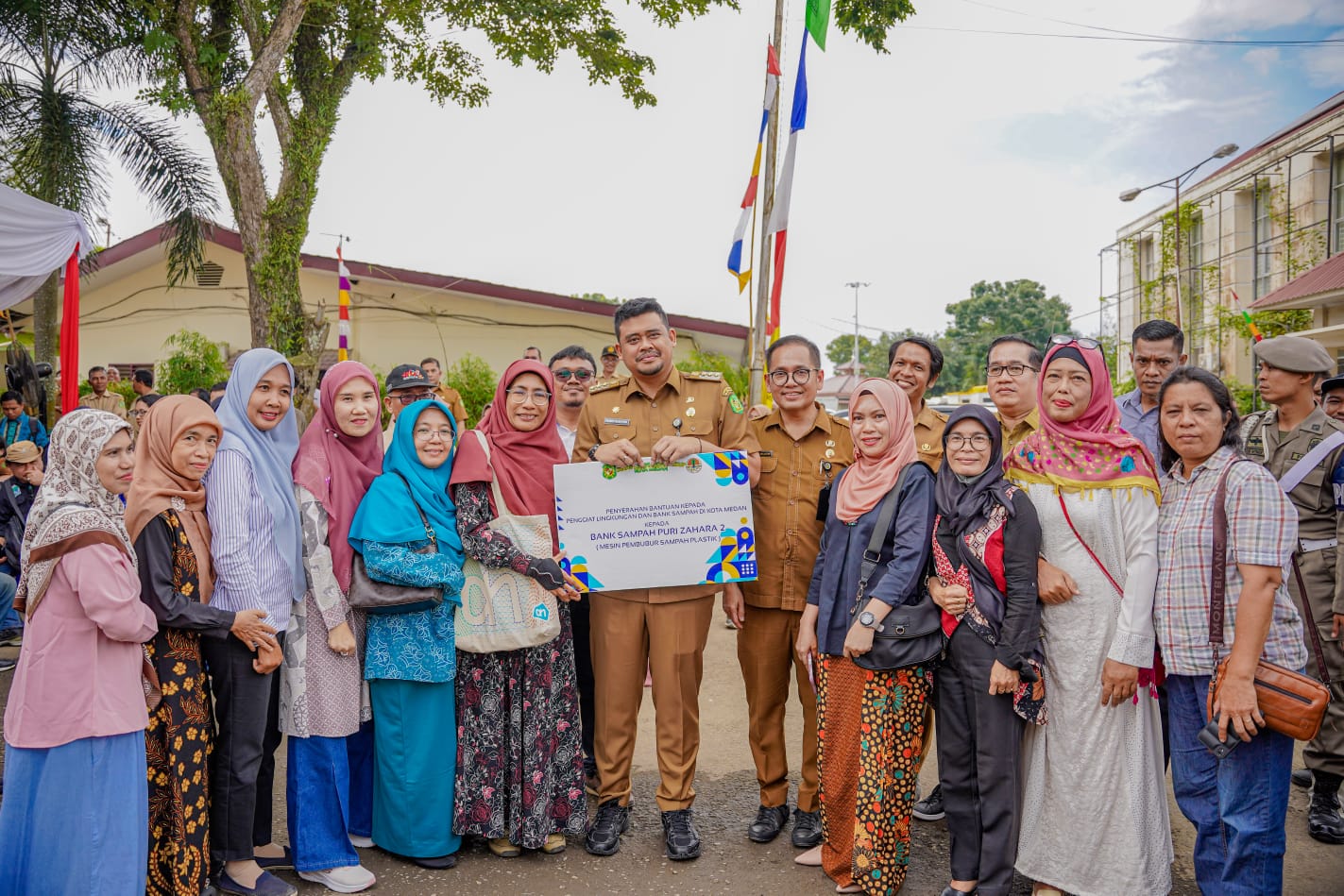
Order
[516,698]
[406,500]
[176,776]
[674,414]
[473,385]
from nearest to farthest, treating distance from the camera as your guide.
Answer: [176,776] → [406,500] → [516,698] → [674,414] → [473,385]

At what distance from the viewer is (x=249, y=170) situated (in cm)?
915

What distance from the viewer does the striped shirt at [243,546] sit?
3.26m

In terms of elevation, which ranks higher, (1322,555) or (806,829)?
(1322,555)

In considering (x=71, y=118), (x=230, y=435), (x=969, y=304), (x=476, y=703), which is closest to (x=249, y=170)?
(x=71, y=118)

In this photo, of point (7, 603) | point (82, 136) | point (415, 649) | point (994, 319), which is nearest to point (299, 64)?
point (82, 136)

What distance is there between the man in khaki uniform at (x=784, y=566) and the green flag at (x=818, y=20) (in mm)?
4604

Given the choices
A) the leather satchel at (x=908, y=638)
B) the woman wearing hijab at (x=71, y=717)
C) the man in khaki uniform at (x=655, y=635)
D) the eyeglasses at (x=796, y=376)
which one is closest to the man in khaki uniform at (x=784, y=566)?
the eyeglasses at (x=796, y=376)

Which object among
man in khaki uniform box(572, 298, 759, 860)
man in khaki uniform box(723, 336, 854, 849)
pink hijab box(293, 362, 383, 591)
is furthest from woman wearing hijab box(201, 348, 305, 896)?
man in khaki uniform box(723, 336, 854, 849)

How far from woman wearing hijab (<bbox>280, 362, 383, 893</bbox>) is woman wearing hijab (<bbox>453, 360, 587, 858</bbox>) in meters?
0.44

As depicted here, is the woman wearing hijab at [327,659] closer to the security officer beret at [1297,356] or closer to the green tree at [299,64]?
the security officer beret at [1297,356]

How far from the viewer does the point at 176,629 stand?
3125 millimetres

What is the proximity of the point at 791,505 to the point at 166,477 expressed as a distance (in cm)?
246

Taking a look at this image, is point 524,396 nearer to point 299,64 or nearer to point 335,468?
point 335,468

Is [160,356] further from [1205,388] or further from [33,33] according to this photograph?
[1205,388]
